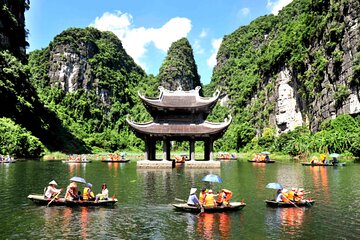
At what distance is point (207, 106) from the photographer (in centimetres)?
3114

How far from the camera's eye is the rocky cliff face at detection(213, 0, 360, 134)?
44.0 metres

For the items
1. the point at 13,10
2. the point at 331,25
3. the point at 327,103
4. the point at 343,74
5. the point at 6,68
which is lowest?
the point at 327,103

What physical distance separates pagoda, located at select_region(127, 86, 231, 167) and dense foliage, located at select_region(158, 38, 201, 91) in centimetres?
8495

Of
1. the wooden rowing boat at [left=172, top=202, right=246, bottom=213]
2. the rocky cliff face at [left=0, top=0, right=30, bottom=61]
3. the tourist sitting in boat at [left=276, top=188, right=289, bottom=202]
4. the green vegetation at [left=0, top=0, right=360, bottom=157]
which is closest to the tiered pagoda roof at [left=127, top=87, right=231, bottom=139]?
the tourist sitting in boat at [left=276, top=188, right=289, bottom=202]

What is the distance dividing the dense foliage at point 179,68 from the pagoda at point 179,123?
84.9m

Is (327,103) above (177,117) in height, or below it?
above

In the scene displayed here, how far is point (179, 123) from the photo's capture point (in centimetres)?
3203

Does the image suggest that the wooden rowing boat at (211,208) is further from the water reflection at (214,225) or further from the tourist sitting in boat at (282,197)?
the tourist sitting in boat at (282,197)

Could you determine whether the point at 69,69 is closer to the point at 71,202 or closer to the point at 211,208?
the point at 71,202

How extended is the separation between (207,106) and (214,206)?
1859 centimetres

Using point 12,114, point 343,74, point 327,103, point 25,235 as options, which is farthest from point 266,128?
point 25,235

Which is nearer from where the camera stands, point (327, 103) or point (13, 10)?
point (327, 103)

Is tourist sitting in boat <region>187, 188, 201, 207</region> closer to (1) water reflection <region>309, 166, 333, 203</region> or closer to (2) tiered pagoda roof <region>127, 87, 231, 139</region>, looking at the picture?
(1) water reflection <region>309, 166, 333, 203</region>

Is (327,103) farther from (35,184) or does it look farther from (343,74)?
(35,184)
